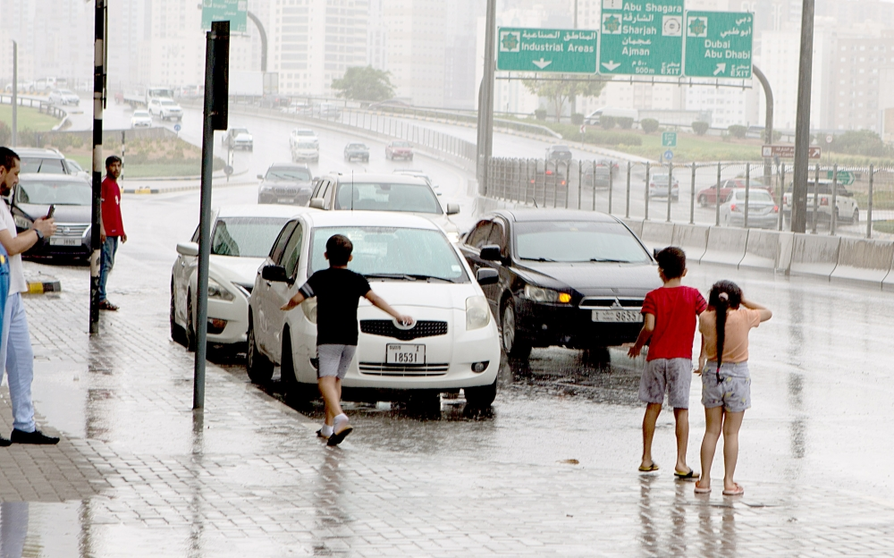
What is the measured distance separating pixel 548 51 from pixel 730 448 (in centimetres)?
3873

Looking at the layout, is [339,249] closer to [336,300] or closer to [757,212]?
[336,300]

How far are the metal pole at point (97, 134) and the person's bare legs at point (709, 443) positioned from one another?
25.4 ft

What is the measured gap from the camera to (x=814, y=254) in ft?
86.3

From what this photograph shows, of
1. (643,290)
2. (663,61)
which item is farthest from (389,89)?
(643,290)

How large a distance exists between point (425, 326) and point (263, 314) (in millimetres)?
1851

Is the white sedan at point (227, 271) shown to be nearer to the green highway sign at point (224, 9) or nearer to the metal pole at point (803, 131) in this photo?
the metal pole at point (803, 131)

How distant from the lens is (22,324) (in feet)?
25.5

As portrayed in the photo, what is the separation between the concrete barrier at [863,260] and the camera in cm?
2414

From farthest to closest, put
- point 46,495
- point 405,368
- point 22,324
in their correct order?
point 405,368
point 22,324
point 46,495

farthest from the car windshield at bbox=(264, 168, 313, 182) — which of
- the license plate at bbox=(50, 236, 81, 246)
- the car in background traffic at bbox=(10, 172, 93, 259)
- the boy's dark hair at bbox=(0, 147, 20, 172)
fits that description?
the boy's dark hair at bbox=(0, 147, 20, 172)

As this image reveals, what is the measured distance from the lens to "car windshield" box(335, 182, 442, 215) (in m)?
20.0

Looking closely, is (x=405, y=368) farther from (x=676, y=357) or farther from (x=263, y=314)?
(x=676, y=357)

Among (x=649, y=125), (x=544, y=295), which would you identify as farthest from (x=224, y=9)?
(x=649, y=125)

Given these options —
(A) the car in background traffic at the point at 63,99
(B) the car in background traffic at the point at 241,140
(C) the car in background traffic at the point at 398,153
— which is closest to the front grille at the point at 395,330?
(B) the car in background traffic at the point at 241,140
